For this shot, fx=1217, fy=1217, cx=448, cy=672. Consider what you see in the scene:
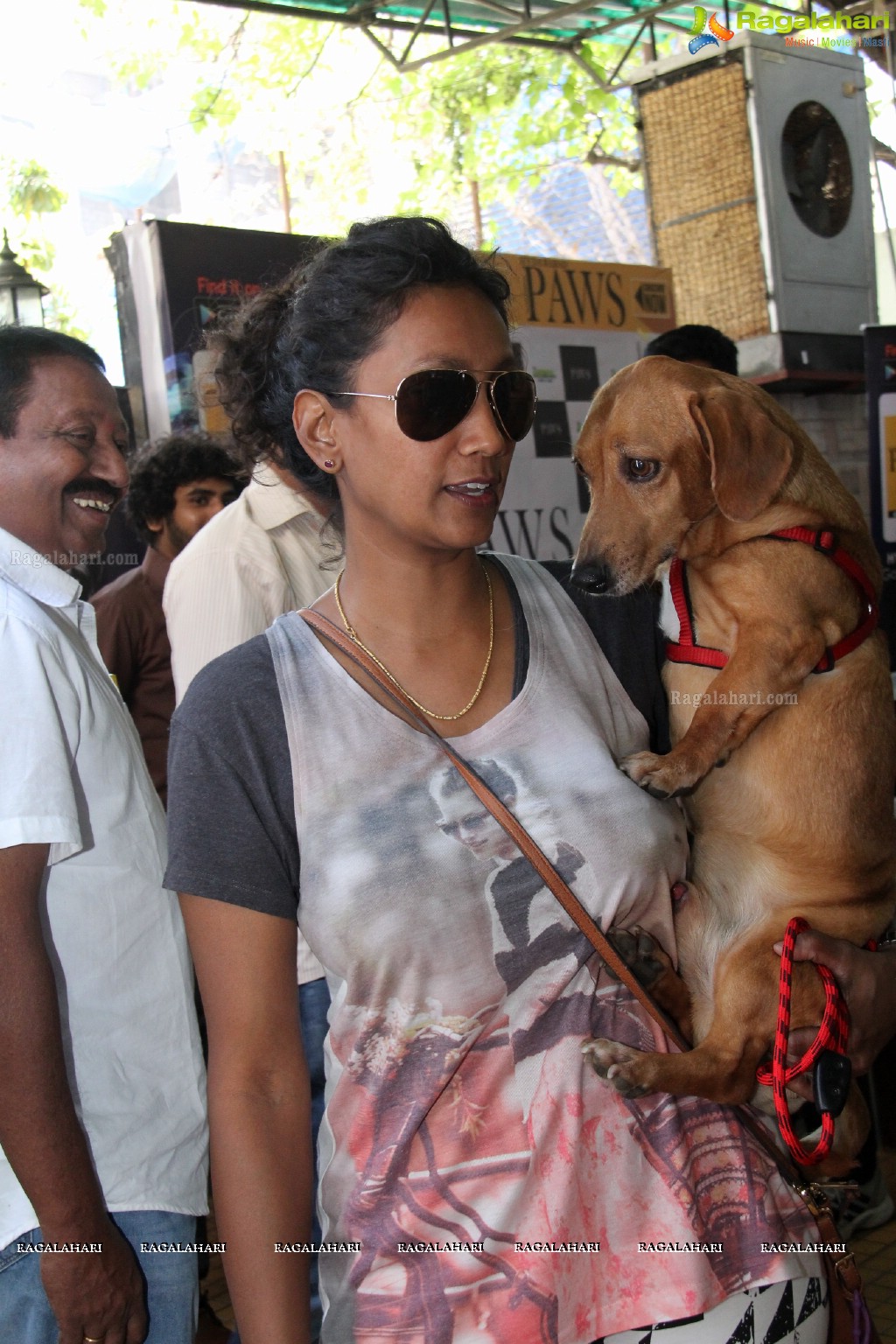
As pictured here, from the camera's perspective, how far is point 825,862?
7.16ft

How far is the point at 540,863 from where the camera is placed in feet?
5.04

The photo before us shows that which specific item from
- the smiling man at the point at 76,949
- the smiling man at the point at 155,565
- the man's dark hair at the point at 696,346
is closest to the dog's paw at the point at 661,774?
the smiling man at the point at 76,949

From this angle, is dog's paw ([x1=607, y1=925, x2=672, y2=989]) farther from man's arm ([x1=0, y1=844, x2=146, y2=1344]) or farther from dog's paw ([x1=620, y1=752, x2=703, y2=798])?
man's arm ([x1=0, y1=844, x2=146, y2=1344])

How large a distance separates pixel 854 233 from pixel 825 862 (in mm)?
6928

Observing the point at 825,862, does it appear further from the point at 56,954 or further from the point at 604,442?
the point at 56,954

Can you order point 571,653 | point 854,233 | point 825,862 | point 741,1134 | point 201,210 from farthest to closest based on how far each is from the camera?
point 201,210 → point 854,233 → point 825,862 → point 571,653 → point 741,1134

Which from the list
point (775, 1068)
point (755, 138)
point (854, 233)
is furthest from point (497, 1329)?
point (854, 233)

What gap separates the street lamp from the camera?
562 centimetres

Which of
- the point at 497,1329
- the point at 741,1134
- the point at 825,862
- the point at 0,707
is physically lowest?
the point at 497,1329

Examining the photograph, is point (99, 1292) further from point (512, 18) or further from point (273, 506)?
point (512, 18)

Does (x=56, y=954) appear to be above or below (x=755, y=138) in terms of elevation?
below

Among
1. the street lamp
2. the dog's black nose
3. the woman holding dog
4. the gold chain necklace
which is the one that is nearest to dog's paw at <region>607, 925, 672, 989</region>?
the woman holding dog

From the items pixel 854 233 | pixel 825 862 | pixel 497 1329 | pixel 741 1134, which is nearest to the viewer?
pixel 497 1329

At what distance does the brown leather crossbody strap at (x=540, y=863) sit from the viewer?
1.53 m
